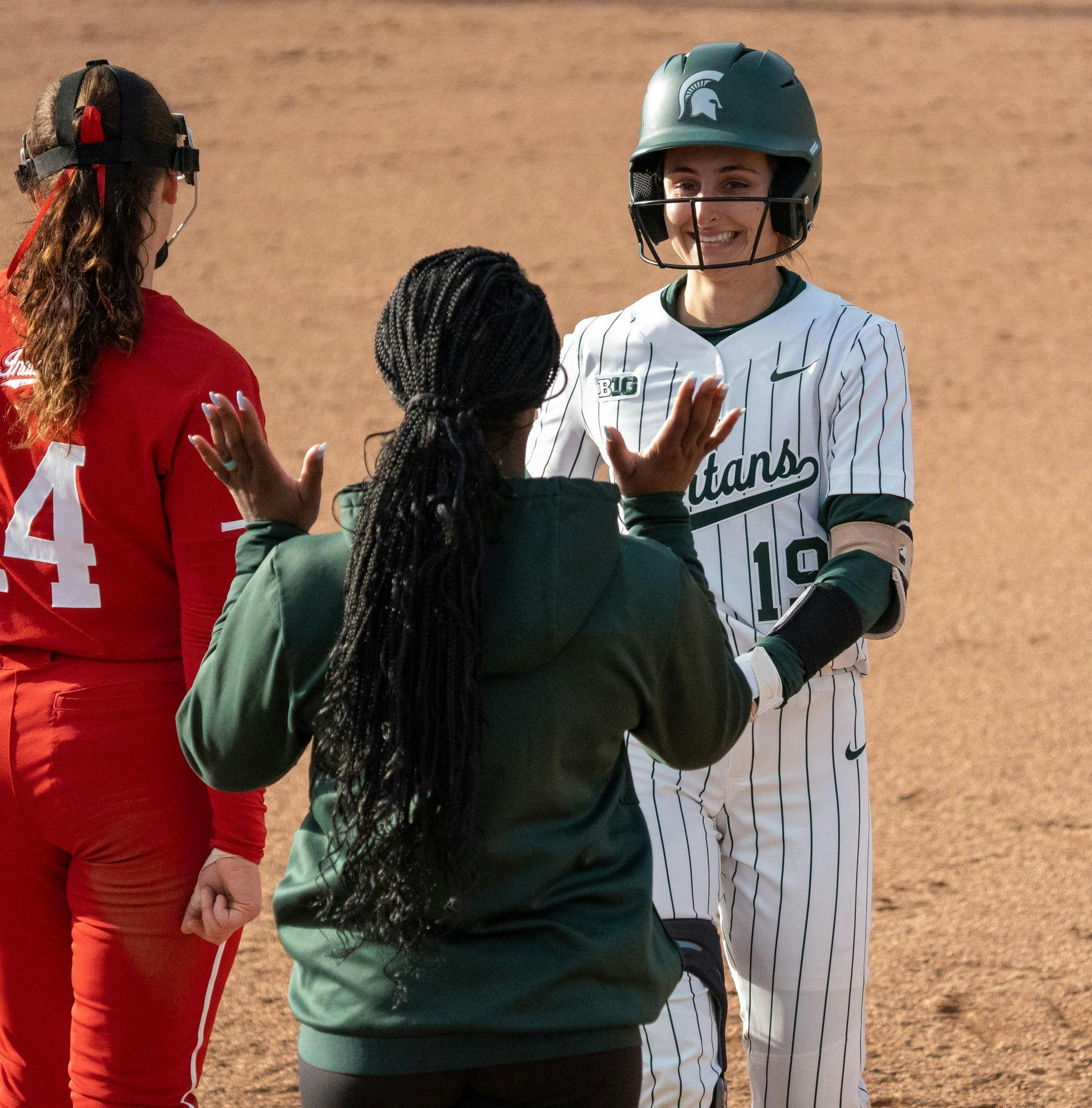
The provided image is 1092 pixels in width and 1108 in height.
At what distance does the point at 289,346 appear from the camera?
470 inches

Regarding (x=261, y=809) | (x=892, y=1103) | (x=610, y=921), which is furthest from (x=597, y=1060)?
(x=892, y=1103)

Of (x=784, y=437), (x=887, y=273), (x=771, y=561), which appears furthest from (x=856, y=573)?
(x=887, y=273)

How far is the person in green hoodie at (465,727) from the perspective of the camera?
1648 mm

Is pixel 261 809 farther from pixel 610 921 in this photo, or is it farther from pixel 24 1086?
pixel 610 921

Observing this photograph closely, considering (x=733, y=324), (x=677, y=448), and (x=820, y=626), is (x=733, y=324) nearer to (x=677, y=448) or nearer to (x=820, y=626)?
(x=820, y=626)

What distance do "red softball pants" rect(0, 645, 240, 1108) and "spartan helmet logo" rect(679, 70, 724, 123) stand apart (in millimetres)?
1431

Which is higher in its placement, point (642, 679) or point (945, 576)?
point (945, 576)

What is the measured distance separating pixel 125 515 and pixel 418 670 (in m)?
0.78

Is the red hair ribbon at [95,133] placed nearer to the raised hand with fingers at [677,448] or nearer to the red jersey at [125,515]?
→ the red jersey at [125,515]

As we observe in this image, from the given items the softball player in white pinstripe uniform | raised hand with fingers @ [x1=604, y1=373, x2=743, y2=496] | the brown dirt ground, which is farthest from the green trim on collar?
the brown dirt ground

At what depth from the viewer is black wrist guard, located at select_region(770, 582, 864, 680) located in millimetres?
2441

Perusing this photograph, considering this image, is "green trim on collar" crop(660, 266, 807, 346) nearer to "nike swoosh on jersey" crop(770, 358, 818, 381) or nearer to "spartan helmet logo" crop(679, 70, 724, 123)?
"nike swoosh on jersey" crop(770, 358, 818, 381)

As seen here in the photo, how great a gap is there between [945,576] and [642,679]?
7.04 m

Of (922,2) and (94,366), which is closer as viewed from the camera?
(94,366)
